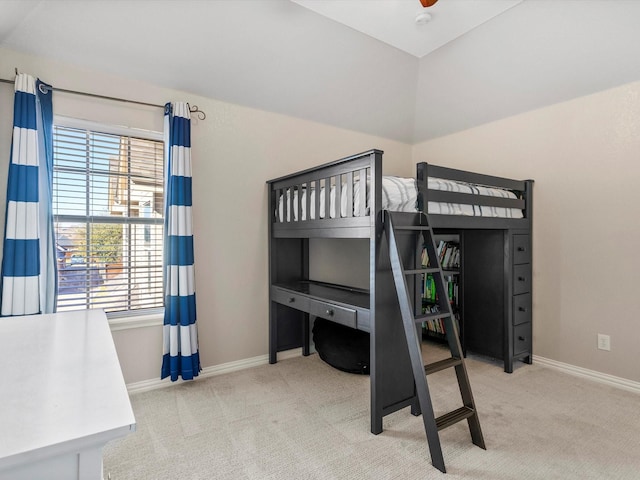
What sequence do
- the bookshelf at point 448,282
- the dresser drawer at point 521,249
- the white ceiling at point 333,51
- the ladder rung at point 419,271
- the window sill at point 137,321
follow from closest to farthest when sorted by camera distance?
the ladder rung at point 419,271, the white ceiling at point 333,51, the window sill at point 137,321, the dresser drawer at point 521,249, the bookshelf at point 448,282

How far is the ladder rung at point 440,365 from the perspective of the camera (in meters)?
1.77

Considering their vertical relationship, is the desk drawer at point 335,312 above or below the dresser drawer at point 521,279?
below

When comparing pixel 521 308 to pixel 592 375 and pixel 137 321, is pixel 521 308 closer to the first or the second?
pixel 592 375

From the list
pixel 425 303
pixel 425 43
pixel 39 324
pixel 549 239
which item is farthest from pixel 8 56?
pixel 549 239

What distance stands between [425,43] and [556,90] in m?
1.07

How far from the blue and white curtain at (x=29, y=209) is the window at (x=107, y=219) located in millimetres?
143

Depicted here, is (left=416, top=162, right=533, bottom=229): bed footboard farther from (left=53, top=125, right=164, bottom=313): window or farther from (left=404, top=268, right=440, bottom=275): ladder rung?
(left=53, top=125, right=164, bottom=313): window

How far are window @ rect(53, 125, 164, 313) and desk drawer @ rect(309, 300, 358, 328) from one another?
1.16 meters

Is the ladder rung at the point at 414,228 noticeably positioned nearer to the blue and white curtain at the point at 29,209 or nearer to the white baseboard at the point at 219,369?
the white baseboard at the point at 219,369

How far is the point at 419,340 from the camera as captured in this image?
1.95 meters

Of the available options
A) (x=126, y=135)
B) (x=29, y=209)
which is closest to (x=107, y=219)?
(x=29, y=209)

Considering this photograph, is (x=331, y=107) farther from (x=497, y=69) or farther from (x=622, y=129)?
(x=622, y=129)

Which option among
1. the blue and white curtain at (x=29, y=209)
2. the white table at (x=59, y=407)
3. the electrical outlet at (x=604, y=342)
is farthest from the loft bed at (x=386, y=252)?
the blue and white curtain at (x=29, y=209)

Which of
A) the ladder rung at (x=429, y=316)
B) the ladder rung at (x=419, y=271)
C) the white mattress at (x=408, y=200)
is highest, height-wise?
the white mattress at (x=408, y=200)
